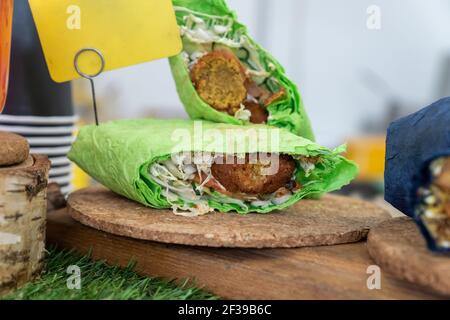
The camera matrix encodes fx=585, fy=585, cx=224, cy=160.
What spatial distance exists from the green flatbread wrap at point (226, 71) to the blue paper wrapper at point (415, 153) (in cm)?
21

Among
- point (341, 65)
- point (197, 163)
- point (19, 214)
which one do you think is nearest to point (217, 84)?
point (197, 163)

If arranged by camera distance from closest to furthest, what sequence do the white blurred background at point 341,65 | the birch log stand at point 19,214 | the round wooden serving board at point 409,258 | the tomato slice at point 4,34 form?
the round wooden serving board at point 409,258 → the birch log stand at point 19,214 → the tomato slice at point 4,34 → the white blurred background at point 341,65

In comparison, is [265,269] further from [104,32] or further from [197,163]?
[104,32]

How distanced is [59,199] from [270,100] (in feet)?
1.40

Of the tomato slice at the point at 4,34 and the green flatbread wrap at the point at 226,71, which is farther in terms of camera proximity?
the green flatbread wrap at the point at 226,71

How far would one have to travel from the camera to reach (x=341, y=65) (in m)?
3.62

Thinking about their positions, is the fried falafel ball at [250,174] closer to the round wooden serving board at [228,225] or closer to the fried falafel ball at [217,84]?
the round wooden serving board at [228,225]

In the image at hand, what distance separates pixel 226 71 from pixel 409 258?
48cm

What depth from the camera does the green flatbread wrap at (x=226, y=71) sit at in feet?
3.25

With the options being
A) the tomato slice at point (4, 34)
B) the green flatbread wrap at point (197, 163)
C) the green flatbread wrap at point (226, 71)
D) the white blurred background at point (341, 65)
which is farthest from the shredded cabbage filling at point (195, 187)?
the white blurred background at point (341, 65)

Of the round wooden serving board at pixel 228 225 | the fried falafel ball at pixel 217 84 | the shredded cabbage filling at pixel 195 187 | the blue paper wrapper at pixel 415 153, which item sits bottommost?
the round wooden serving board at pixel 228 225

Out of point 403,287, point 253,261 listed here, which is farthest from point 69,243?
point 403,287
